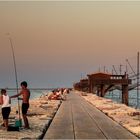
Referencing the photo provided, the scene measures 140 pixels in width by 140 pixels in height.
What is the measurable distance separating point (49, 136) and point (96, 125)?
5.21 metres

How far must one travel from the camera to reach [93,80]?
79250 millimetres

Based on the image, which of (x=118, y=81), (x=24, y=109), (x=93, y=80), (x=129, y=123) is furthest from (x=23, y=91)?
(x=93, y=80)

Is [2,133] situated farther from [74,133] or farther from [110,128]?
[110,128]

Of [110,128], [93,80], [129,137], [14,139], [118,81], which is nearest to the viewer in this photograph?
[14,139]

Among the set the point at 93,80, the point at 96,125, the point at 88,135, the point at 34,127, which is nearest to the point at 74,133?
the point at 88,135

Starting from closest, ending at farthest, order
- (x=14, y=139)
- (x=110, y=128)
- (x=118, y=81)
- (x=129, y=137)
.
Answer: (x=14, y=139) < (x=129, y=137) < (x=110, y=128) < (x=118, y=81)

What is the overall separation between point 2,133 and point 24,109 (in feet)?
6.15

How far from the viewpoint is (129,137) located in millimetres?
20062

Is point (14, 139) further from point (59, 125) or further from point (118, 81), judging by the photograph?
point (118, 81)

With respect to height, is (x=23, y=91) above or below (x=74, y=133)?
above

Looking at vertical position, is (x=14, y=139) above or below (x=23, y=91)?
below

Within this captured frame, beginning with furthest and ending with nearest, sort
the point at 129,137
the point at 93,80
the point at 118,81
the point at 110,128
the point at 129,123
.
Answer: the point at 93,80 < the point at 118,81 < the point at 129,123 < the point at 110,128 < the point at 129,137

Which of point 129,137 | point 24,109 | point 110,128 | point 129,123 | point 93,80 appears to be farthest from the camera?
point 93,80

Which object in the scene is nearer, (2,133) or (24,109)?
(2,133)
